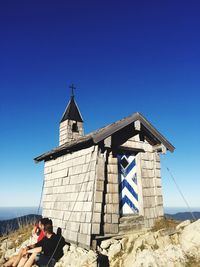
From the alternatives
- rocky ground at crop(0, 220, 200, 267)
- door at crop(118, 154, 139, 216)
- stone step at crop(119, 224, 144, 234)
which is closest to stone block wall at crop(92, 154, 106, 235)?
rocky ground at crop(0, 220, 200, 267)

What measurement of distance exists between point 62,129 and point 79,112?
1729mm

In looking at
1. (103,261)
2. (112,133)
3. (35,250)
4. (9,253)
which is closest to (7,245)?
(9,253)

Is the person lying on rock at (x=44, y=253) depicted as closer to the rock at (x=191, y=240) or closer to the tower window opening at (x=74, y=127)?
the rock at (x=191, y=240)

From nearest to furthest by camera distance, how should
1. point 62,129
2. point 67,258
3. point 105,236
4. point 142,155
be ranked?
point 67,258 < point 105,236 < point 142,155 < point 62,129

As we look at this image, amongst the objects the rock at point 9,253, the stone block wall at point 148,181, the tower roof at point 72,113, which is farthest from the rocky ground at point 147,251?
the tower roof at point 72,113

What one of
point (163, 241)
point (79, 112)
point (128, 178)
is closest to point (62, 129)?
point (79, 112)

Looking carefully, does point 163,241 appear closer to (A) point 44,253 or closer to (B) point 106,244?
(B) point 106,244

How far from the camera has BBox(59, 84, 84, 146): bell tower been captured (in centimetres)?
1778

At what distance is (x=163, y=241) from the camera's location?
9367 millimetres

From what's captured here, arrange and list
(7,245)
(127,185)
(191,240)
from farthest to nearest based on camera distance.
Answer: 1. (7,245)
2. (127,185)
3. (191,240)

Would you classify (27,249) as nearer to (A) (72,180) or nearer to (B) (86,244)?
(B) (86,244)

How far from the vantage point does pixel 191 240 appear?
8.93 meters

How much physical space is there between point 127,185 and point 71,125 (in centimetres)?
777

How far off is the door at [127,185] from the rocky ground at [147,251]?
1.12 meters
